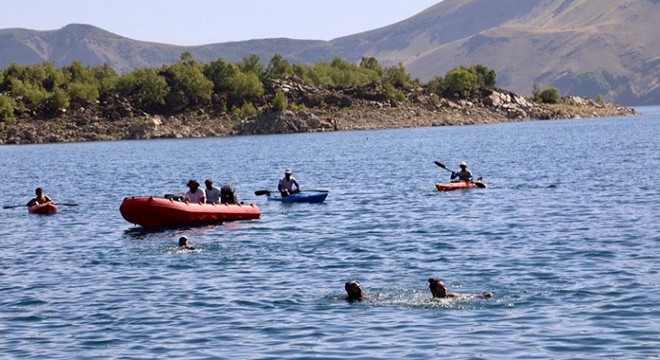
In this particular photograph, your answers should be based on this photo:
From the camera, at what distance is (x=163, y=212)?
131 ft

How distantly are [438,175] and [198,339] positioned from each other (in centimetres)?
5035

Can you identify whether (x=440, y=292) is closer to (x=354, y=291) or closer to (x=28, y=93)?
(x=354, y=291)

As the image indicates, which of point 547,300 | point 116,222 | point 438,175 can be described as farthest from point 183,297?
point 438,175

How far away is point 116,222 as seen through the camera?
44.8 meters

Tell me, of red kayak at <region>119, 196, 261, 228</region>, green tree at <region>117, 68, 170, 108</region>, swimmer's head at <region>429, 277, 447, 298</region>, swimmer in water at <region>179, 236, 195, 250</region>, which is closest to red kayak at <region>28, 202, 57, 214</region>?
red kayak at <region>119, 196, 261, 228</region>

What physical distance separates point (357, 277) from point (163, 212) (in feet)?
44.7

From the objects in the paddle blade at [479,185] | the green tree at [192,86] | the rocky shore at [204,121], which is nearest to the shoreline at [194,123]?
the rocky shore at [204,121]

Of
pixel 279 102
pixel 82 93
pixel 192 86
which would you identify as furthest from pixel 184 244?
pixel 192 86

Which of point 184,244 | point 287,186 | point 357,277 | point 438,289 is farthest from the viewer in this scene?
point 287,186

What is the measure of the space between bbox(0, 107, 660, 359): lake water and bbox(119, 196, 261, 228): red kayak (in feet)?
2.25

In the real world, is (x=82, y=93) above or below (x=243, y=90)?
above

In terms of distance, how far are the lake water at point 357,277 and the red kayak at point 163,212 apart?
0.69m

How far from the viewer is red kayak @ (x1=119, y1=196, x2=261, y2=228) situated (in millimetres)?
39625

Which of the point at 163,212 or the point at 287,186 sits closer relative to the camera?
the point at 163,212
